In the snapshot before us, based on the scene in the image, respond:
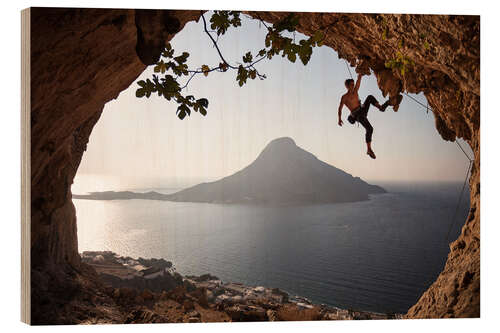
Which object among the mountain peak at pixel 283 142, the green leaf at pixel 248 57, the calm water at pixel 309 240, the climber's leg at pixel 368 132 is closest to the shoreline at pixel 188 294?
the calm water at pixel 309 240

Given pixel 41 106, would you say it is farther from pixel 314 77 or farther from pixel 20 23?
pixel 314 77

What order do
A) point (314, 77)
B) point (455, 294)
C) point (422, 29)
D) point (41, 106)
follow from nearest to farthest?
point (41, 106) → point (422, 29) → point (455, 294) → point (314, 77)

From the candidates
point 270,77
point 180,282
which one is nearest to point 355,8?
point 270,77

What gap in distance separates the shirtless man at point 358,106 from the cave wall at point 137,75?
0.38 feet

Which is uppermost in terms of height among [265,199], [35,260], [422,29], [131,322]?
[422,29]

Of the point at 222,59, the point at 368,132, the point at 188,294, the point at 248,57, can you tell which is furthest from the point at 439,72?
the point at 188,294

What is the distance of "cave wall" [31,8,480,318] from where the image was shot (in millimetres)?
1812

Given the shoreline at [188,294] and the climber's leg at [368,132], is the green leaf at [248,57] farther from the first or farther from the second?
the shoreline at [188,294]

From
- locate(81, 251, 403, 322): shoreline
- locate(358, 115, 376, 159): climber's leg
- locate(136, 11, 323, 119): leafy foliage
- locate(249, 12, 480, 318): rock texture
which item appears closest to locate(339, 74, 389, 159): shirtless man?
locate(358, 115, 376, 159): climber's leg

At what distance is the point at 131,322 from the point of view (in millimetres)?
2041

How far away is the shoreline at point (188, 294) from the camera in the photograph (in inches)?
83.0

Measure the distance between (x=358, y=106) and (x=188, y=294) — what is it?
5.38 ft

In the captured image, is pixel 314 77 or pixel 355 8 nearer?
pixel 355 8
